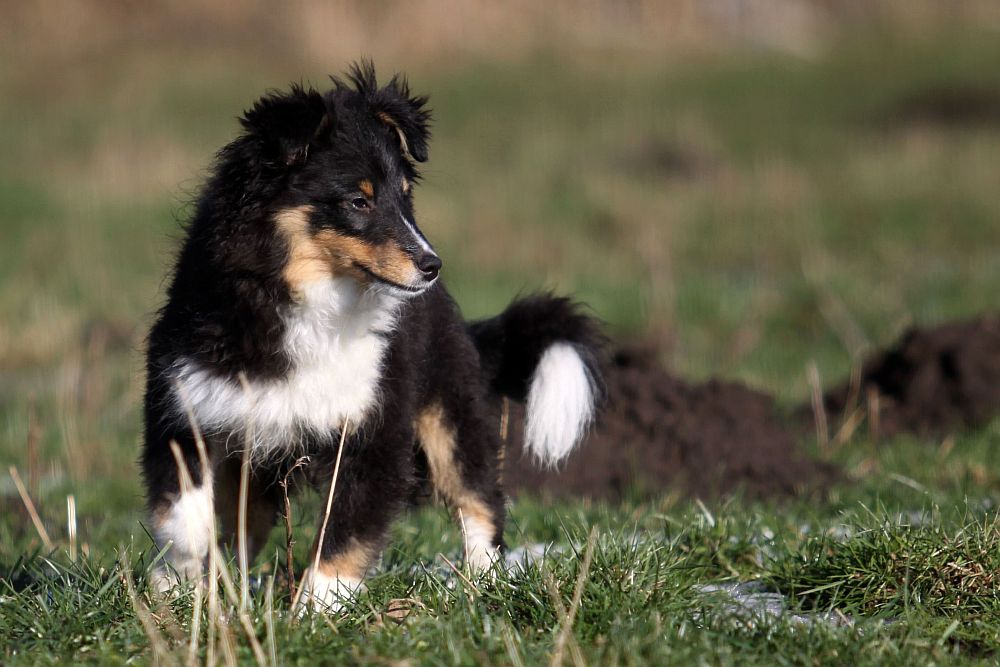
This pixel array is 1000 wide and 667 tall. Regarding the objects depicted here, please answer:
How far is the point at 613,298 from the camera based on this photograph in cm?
1242

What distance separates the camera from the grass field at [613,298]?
3744mm

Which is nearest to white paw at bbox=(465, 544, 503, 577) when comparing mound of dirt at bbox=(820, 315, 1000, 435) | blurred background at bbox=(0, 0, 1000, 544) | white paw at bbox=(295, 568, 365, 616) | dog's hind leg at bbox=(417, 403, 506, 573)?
dog's hind leg at bbox=(417, 403, 506, 573)

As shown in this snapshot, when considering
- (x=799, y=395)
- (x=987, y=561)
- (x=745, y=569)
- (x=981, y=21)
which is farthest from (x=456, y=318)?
(x=981, y=21)

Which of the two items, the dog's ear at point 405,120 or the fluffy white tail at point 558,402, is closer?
the dog's ear at point 405,120

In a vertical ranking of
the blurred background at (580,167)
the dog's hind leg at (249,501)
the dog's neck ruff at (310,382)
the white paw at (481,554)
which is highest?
the dog's neck ruff at (310,382)

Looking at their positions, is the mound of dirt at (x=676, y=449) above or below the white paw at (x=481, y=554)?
below

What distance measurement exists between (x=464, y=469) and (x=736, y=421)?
3.20 m

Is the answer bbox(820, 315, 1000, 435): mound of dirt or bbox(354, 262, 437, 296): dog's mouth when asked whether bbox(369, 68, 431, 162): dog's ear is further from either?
bbox(820, 315, 1000, 435): mound of dirt

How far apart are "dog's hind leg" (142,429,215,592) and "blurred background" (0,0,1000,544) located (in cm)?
74

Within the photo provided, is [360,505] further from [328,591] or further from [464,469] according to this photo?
[464,469]

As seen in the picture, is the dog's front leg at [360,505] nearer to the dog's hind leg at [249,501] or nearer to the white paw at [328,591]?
the white paw at [328,591]

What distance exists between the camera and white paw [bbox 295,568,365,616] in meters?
3.97

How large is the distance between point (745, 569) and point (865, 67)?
20.4 meters

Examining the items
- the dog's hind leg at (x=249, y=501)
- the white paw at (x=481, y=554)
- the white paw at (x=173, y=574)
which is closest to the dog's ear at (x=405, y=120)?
the dog's hind leg at (x=249, y=501)
